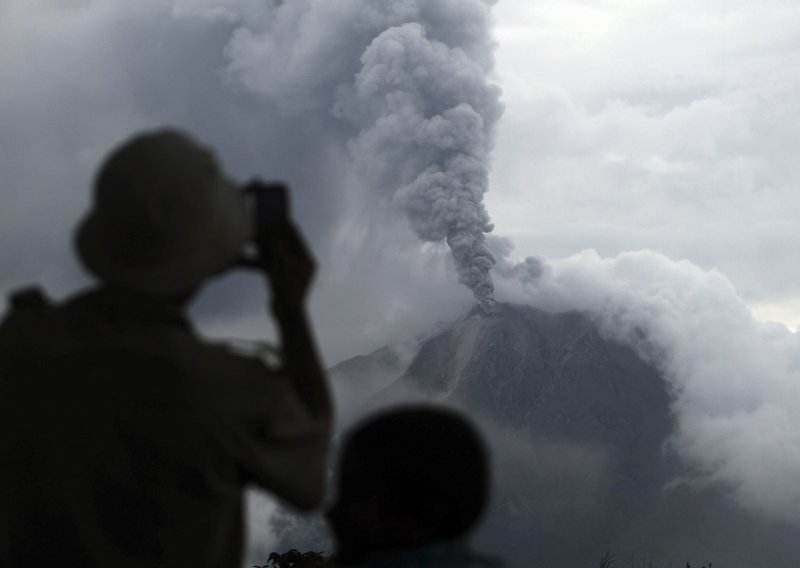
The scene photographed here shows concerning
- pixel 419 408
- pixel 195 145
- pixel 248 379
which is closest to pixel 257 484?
pixel 248 379

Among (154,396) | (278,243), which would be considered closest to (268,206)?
(278,243)

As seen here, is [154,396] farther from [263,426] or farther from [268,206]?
[268,206]

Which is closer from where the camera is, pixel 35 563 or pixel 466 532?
pixel 466 532

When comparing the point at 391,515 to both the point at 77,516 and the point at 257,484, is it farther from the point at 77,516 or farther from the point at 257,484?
the point at 77,516

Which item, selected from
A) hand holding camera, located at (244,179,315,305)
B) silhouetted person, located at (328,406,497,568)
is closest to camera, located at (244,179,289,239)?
hand holding camera, located at (244,179,315,305)

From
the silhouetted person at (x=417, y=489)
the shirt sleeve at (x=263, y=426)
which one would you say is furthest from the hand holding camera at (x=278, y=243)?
the silhouetted person at (x=417, y=489)
